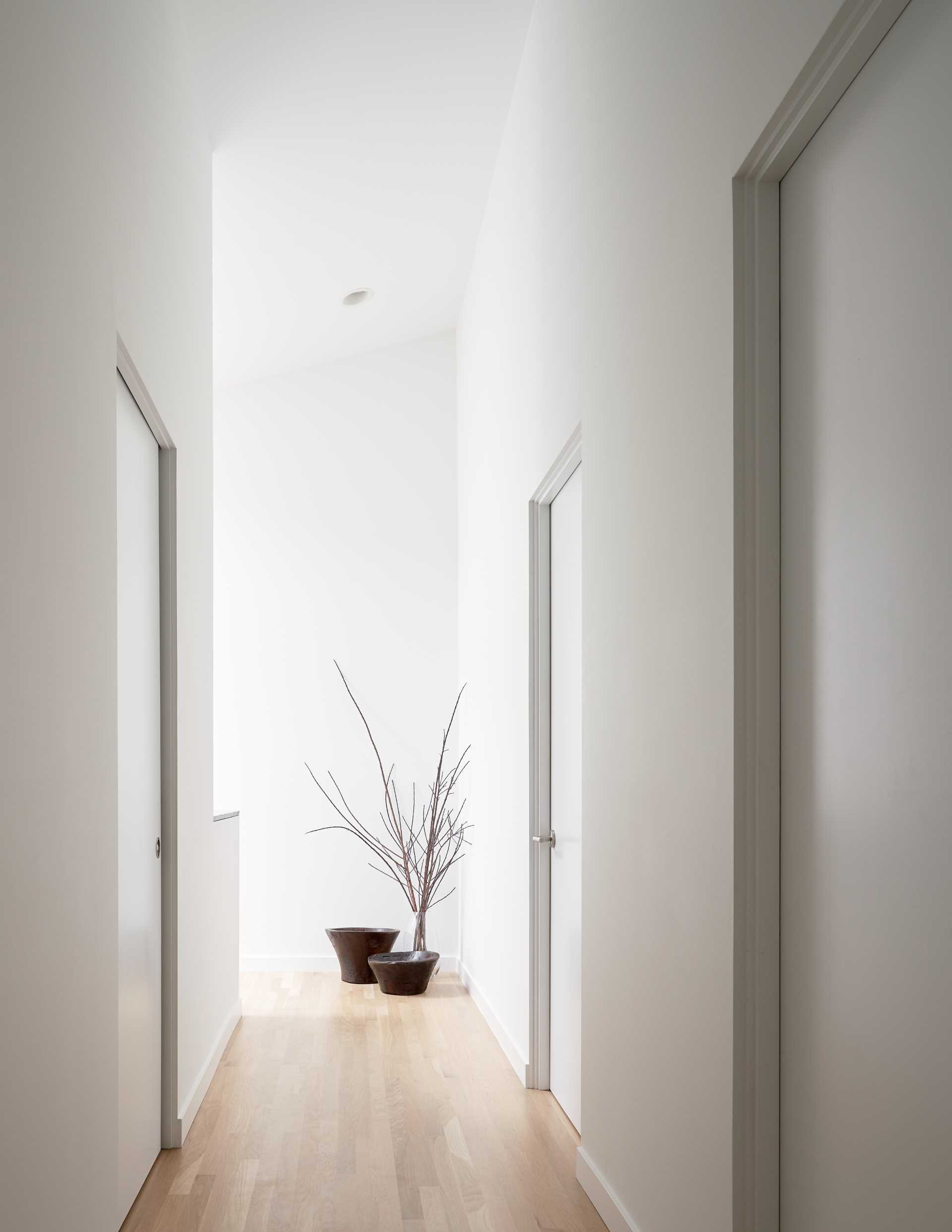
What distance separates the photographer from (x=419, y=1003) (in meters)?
4.91

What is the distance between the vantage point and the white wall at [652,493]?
1822 millimetres

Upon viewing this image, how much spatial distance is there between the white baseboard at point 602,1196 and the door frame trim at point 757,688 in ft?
2.48

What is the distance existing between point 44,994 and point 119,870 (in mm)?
831

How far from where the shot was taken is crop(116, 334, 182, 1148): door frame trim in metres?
3.06

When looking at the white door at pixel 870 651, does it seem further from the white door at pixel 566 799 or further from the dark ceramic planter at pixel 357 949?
the dark ceramic planter at pixel 357 949

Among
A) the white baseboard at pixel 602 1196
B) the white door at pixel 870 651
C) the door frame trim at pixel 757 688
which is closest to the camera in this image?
the white door at pixel 870 651

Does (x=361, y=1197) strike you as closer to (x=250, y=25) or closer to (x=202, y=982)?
(x=202, y=982)

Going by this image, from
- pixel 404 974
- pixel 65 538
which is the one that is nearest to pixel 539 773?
pixel 404 974

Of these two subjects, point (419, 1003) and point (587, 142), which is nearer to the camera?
point (587, 142)

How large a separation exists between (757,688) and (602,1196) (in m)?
1.51

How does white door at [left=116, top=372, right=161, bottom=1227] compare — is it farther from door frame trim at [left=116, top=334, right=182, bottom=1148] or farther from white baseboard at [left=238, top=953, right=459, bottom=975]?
white baseboard at [left=238, top=953, right=459, bottom=975]

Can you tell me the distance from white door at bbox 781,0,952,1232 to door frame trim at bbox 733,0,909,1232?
0.03 m

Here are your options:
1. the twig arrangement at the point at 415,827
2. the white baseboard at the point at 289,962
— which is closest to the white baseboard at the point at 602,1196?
the twig arrangement at the point at 415,827

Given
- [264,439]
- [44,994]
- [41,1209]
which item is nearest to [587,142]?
[44,994]
